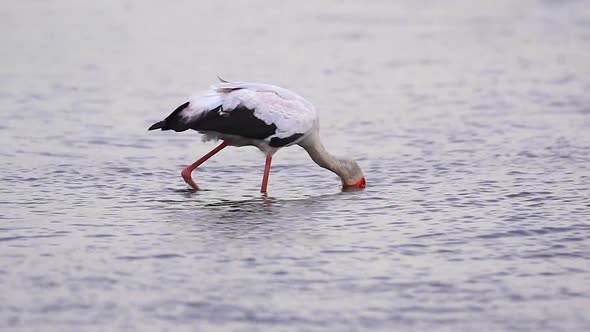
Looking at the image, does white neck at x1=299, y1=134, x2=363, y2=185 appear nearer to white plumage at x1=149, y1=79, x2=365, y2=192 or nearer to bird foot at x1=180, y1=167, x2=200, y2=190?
white plumage at x1=149, y1=79, x2=365, y2=192

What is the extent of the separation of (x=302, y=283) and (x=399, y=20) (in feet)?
48.0

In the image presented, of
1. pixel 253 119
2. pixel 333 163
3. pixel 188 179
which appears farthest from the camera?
pixel 333 163

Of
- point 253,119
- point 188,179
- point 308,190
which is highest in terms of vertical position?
point 253,119

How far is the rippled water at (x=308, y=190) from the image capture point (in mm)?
6746

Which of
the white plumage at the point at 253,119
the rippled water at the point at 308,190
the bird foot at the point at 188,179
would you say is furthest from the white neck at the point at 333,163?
the bird foot at the point at 188,179

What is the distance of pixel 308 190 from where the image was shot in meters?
10.1

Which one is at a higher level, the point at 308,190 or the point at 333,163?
A: the point at 333,163

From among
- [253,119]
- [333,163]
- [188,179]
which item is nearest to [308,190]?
[333,163]

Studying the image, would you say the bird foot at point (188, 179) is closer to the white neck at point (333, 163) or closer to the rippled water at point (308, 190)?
the rippled water at point (308, 190)

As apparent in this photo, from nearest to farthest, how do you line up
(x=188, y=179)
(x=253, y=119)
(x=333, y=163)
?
(x=253, y=119)
(x=188, y=179)
(x=333, y=163)

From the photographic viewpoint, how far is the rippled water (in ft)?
22.1

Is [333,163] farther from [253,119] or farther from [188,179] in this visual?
[188,179]

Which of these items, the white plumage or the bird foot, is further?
the bird foot

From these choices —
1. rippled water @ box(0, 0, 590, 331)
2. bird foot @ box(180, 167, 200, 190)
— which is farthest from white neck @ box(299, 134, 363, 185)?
bird foot @ box(180, 167, 200, 190)
